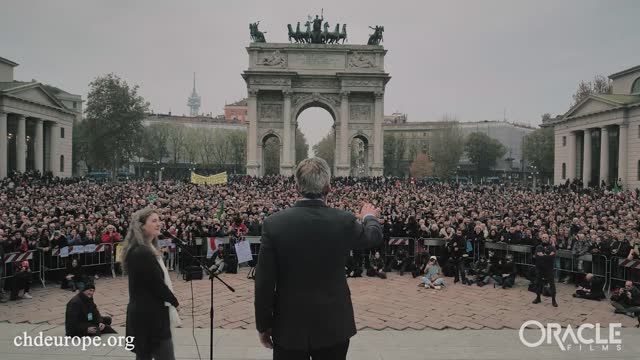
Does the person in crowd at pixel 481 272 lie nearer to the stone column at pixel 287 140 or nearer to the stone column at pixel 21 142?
the stone column at pixel 287 140

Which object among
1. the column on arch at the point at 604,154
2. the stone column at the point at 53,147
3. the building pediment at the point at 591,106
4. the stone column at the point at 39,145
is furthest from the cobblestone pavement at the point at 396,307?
the stone column at the point at 53,147

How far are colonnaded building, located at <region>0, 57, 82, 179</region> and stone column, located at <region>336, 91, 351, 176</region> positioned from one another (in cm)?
3334

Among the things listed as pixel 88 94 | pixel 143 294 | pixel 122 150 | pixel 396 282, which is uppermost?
pixel 88 94

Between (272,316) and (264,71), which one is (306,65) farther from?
(272,316)

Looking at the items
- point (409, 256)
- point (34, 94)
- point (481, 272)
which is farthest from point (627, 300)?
point (34, 94)

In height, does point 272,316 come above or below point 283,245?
below

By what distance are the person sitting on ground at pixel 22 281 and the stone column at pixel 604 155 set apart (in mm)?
53057

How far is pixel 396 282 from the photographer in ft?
44.1

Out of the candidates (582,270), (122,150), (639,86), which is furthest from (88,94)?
(639,86)

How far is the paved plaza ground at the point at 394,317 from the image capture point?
712cm

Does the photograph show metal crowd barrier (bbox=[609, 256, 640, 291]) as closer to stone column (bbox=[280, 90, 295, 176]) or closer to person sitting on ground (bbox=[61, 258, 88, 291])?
person sitting on ground (bbox=[61, 258, 88, 291])

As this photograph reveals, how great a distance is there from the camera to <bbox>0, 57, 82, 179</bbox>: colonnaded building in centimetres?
4509

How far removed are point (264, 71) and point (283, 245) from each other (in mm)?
47786

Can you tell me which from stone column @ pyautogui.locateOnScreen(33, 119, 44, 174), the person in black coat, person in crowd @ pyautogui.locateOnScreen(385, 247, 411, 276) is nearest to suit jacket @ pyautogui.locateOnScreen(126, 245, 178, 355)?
the person in black coat
